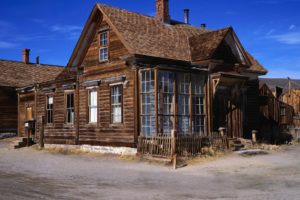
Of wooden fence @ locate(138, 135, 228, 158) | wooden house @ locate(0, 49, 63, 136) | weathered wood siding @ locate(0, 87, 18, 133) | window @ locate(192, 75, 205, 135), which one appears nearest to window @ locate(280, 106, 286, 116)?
window @ locate(192, 75, 205, 135)

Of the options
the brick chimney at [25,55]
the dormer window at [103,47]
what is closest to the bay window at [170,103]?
the dormer window at [103,47]

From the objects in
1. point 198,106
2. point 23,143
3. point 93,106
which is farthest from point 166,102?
point 23,143

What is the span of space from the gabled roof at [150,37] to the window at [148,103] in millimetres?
1153

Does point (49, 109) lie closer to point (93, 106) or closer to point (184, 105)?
point (93, 106)

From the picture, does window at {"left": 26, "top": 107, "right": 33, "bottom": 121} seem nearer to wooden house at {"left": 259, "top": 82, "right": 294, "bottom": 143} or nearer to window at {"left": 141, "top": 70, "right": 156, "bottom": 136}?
window at {"left": 141, "top": 70, "right": 156, "bottom": 136}

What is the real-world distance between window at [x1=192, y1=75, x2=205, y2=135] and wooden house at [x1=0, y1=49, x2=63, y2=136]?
1367 cm

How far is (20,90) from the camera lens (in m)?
29.9

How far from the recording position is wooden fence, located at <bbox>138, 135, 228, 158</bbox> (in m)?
15.8

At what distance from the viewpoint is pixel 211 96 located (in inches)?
765

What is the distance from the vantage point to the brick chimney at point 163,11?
23.4 m

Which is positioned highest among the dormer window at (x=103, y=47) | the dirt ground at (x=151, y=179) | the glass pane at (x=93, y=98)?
the dormer window at (x=103, y=47)

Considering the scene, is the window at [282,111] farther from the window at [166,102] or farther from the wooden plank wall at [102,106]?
the wooden plank wall at [102,106]

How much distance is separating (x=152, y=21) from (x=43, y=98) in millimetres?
9022

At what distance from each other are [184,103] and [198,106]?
3.35ft
